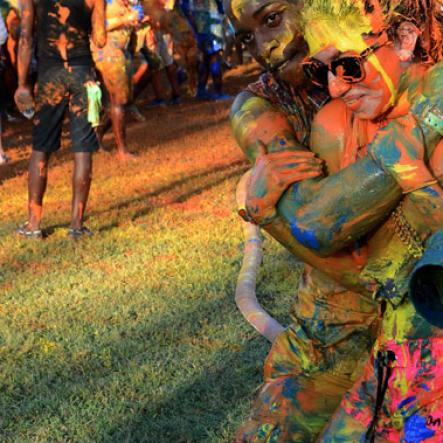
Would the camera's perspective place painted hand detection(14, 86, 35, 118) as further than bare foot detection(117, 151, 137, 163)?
No

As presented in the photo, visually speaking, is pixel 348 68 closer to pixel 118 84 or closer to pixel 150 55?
pixel 118 84

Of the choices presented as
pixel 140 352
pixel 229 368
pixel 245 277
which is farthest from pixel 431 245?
pixel 245 277

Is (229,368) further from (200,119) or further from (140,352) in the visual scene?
(200,119)

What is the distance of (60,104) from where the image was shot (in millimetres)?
7551

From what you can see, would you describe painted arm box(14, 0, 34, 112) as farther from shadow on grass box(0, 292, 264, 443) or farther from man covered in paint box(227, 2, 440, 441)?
man covered in paint box(227, 2, 440, 441)

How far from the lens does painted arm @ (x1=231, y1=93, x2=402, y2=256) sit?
219 centimetres

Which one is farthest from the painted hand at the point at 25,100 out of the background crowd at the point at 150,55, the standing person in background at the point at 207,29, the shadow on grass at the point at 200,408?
the standing person in background at the point at 207,29

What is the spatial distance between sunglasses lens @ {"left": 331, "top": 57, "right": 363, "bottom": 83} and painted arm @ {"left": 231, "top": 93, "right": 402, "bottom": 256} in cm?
19

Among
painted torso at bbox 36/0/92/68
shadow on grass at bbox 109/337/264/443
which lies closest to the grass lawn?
shadow on grass at bbox 109/337/264/443

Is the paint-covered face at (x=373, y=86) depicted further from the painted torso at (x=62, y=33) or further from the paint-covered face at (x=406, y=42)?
the painted torso at (x=62, y=33)

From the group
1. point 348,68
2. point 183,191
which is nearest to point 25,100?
point 183,191

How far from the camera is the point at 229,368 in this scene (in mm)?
4961

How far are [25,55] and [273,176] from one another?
18.3ft

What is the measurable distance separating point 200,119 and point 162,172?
448 cm
